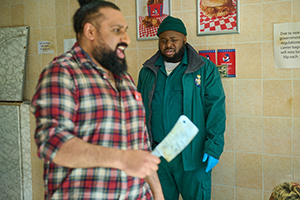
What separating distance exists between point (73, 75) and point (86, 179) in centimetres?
35

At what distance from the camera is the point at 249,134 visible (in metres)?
2.39

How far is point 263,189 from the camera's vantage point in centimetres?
238

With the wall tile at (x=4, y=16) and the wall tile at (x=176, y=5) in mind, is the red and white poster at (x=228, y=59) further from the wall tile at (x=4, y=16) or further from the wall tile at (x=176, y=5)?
the wall tile at (x=4, y=16)

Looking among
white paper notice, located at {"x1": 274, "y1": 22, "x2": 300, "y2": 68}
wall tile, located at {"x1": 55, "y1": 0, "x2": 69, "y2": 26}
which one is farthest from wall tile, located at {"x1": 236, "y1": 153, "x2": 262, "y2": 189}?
wall tile, located at {"x1": 55, "y1": 0, "x2": 69, "y2": 26}

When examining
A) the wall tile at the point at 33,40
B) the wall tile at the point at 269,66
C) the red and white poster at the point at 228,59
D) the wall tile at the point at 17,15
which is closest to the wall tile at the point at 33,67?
the wall tile at the point at 33,40

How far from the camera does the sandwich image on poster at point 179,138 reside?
1063 mm

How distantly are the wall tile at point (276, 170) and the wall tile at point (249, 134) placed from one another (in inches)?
4.4

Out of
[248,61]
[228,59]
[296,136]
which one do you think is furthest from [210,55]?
[296,136]

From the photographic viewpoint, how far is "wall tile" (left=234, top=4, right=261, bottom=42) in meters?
2.28

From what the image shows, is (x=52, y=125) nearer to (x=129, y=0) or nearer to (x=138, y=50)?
(x=138, y=50)

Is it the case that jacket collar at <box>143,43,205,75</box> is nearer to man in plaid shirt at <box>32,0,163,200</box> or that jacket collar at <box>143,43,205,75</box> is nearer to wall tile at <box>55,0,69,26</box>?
man in plaid shirt at <box>32,0,163,200</box>

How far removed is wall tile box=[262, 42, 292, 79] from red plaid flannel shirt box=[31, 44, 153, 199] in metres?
1.47

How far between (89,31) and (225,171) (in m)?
1.77

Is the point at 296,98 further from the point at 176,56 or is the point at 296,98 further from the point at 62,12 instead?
the point at 62,12
